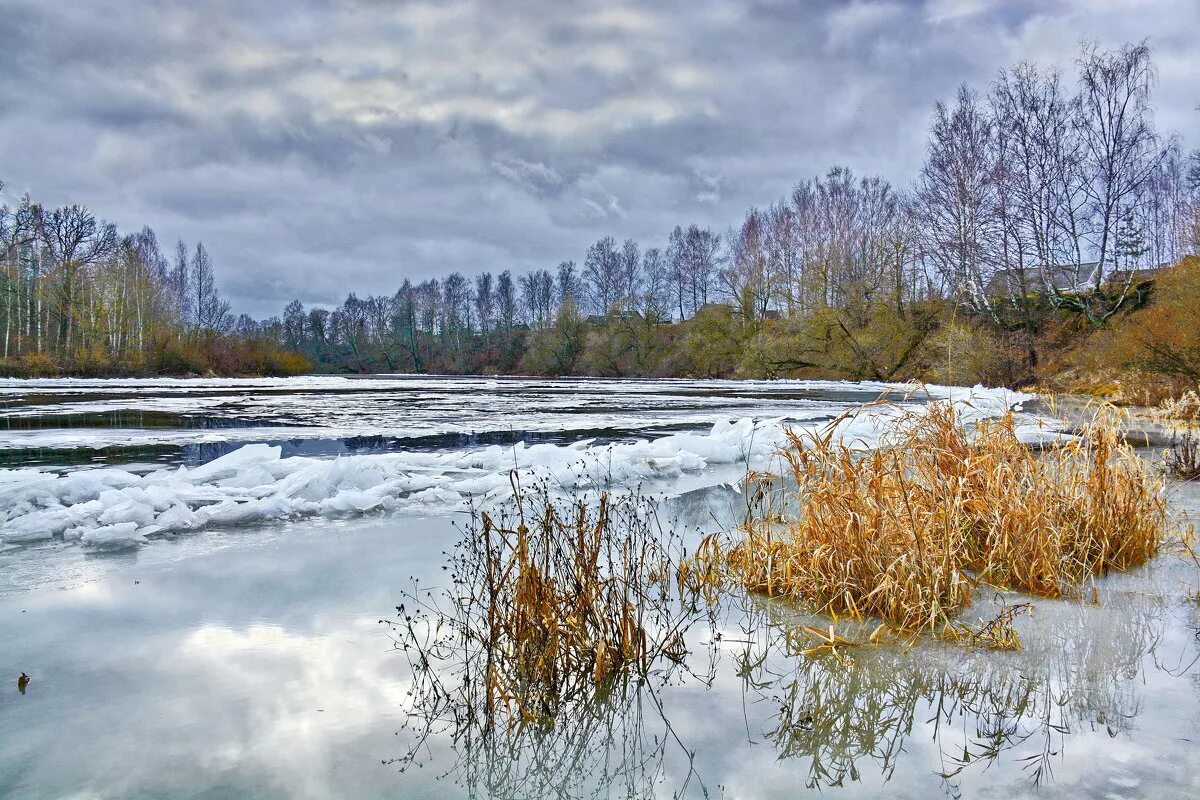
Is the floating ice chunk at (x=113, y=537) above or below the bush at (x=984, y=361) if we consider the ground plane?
below

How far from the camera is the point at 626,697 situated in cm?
287

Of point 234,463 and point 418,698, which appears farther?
point 234,463

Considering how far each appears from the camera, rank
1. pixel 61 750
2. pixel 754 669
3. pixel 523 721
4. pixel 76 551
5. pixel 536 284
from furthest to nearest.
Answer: pixel 536 284 < pixel 76 551 < pixel 754 669 < pixel 523 721 < pixel 61 750

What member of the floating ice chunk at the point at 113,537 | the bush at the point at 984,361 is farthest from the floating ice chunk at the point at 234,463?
the bush at the point at 984,361

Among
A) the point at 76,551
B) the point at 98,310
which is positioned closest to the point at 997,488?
the point at 76,551

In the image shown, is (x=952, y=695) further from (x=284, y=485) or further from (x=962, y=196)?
(x=962, y=196)

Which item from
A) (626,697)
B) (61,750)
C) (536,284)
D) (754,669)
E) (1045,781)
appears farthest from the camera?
(536,284)

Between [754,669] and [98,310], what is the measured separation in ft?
157

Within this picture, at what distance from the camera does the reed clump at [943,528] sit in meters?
3.67

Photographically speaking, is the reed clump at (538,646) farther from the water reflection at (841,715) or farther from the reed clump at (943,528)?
the reed clump at (943,528)

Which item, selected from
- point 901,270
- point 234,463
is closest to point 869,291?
point 901,270

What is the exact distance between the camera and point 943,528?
393 centimetres

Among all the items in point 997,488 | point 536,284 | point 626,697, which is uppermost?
point 536,284

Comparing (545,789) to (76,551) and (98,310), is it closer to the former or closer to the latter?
(76,551)
